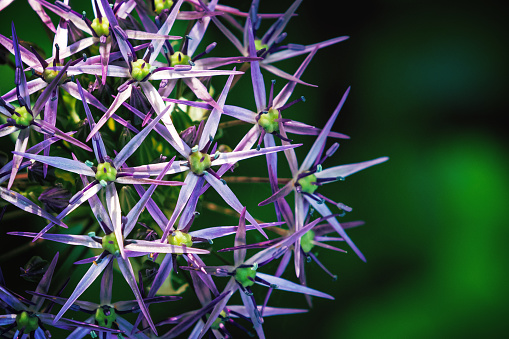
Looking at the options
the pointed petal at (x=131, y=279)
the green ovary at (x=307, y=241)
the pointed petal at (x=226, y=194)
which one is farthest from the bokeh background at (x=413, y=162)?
the pointed petal at (x=131, y=279)

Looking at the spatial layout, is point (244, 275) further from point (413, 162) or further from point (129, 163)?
point (413, 162)

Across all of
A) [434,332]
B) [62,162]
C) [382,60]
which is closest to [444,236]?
[434,332]

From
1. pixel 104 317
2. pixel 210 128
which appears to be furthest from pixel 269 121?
pixel 104 317

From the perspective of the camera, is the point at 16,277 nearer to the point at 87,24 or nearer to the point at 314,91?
the point at 87,24

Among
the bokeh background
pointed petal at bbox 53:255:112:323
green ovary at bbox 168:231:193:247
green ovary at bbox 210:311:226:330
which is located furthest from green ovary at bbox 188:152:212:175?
the bokeh background

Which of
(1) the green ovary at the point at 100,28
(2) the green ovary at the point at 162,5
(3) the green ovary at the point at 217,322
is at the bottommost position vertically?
(3) the green ovary at the point at 217,322

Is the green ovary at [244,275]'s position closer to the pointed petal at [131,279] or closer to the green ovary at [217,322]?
the green ovary at [217,322]
